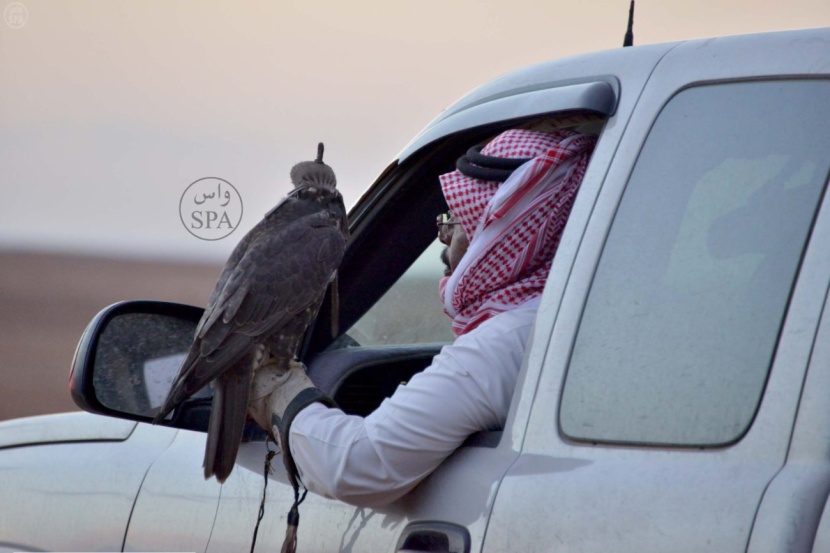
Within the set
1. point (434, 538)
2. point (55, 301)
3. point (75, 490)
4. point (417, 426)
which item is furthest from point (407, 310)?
point (55, 301)

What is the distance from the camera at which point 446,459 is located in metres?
2.19

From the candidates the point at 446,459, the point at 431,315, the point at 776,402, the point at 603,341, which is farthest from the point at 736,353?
the point at 431,315

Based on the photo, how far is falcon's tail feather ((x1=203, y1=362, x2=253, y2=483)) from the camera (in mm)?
2488

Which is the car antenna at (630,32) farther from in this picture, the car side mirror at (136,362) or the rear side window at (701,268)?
the car side mirror at (136,362)

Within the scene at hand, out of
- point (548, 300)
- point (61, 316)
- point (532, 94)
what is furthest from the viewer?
point (61, 316)

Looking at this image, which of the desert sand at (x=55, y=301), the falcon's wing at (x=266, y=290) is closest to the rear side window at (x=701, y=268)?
the falcon's wing at (x=266, y=290)

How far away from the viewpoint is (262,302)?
8.90 ft

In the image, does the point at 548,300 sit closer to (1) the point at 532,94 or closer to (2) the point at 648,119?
(2) the point at 648,119

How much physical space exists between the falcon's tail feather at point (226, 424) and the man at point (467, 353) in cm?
5

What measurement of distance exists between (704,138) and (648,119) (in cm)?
14

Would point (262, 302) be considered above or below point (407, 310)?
below

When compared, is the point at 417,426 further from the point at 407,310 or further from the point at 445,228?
the point at 407,310

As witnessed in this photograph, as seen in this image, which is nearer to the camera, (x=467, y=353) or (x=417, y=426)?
(x=417, y=426)

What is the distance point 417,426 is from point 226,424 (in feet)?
1.87
